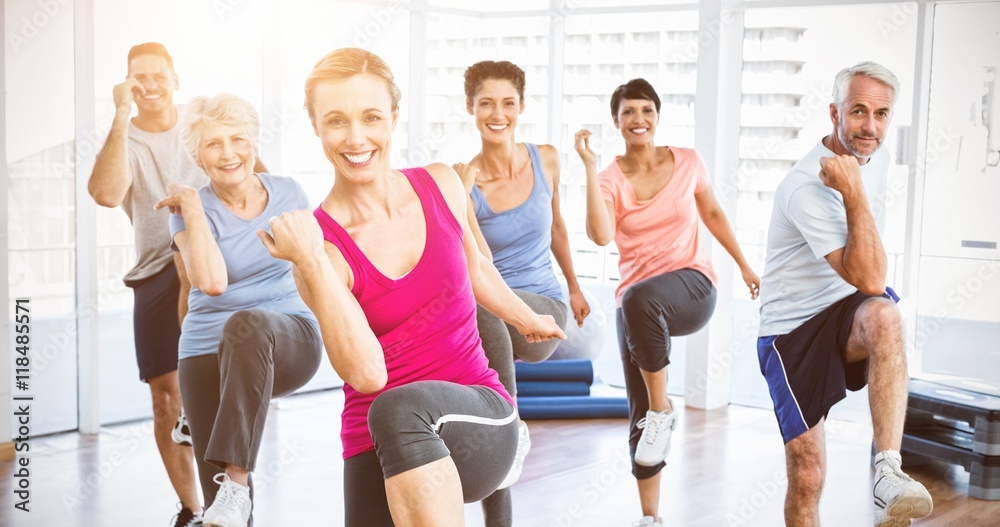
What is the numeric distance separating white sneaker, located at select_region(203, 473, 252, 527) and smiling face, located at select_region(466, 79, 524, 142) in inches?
62.7

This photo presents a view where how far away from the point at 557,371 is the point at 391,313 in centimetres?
398

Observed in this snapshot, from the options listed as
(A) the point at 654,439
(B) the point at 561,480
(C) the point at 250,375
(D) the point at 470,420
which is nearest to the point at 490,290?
(D) the point at 470,420

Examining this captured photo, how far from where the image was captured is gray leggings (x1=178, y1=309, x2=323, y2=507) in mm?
3207

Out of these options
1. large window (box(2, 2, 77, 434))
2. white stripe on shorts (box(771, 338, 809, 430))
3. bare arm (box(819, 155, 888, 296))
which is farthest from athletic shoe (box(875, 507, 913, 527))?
large window (box(2, 2, 77, 434))

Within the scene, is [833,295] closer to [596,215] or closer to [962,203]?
[596,215]

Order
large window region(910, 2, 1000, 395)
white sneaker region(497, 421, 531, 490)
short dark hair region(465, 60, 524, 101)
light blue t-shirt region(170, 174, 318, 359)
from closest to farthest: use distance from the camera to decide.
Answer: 1. white sneaker region(497, 421, 531, 490)
2. light blue t-shirt region(170, 174, 318, 359)
3. short dark hair region(465, 60, 524, 101)
4. large window region(910, 2, 1000, 395)

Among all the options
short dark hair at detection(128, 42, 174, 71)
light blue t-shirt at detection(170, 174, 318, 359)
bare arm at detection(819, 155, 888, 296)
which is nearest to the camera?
bare arm at detection(819, 155, 888, 296)

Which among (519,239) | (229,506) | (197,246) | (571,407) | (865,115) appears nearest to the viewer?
(229,506)

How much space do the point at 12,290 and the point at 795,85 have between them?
176 inches

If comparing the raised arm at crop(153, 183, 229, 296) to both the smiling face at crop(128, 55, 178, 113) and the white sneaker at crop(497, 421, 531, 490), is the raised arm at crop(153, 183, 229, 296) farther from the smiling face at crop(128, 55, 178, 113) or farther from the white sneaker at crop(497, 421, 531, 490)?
the white sneaker at crop(497, 421, 531, 490)

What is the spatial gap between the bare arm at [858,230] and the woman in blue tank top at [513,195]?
1.12 meters

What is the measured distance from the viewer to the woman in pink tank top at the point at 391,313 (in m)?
2.14

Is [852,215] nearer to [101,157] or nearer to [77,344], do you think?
[101,157]

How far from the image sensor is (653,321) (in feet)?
12.9
